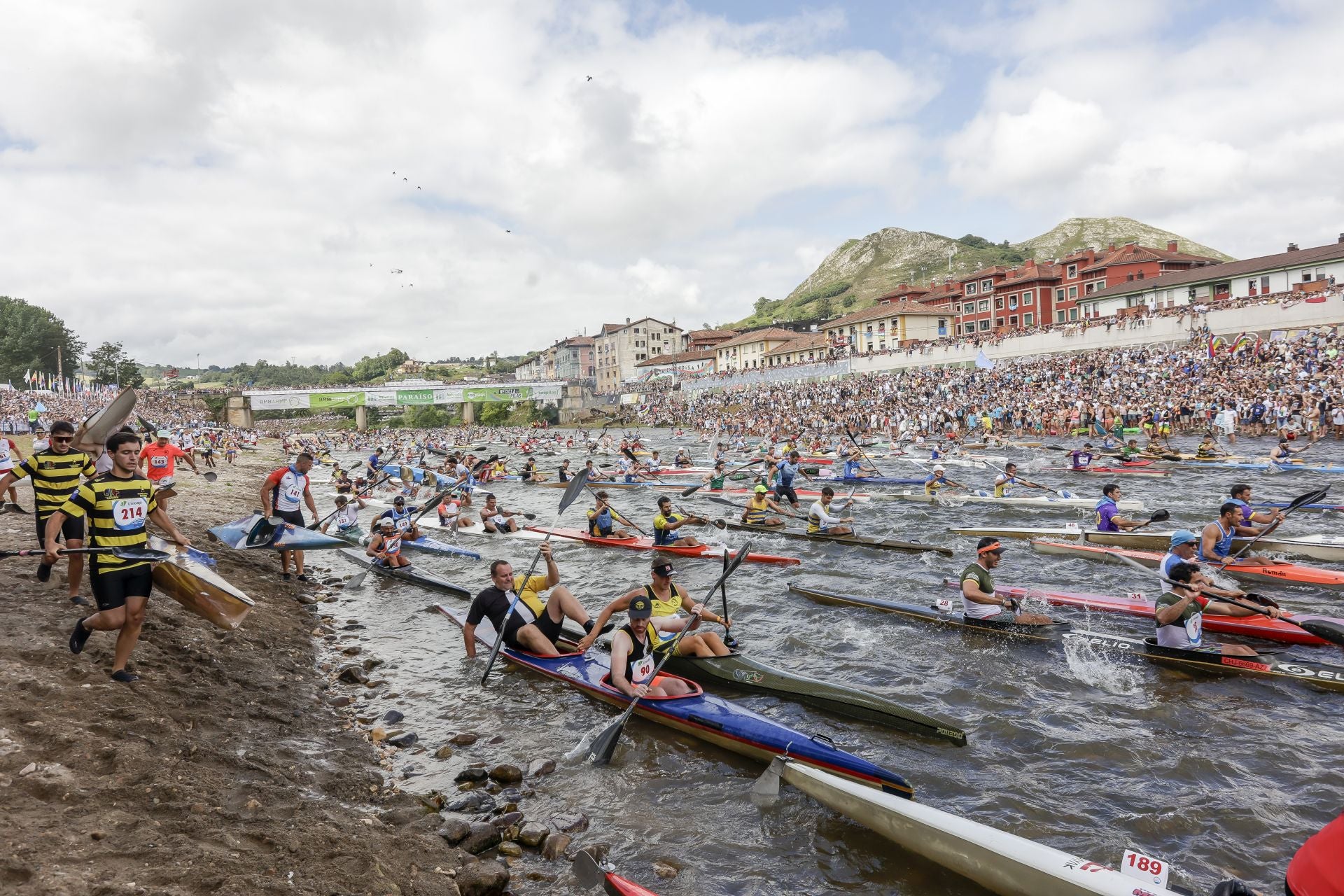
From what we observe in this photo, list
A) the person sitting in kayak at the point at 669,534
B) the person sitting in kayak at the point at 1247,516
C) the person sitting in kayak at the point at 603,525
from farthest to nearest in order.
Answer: the person sitting in kayak at the point at 603,525
the person sitting in kayak at the point at 669,534
the person sitting in kayak at the point at 1247,516

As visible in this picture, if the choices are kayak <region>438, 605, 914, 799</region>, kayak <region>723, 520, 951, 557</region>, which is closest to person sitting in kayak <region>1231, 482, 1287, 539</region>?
kayak <region>723, 520, 951, 557</region>

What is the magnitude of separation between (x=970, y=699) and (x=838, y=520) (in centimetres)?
853

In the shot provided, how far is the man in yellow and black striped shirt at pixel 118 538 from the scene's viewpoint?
6.01m

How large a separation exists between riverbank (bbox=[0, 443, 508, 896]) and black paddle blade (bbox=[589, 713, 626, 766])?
66.3 inches

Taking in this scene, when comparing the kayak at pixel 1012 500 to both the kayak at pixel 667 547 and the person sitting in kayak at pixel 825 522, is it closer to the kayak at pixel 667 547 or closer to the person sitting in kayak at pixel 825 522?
the person sitting in kayak at pixel 825 522

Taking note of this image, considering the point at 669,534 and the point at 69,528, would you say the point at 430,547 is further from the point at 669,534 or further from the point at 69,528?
the point at 69,528

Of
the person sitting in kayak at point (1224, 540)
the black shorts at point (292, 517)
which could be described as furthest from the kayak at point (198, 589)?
the person sitting in kayak at point (1224, 540)

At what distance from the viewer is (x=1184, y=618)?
855 cm

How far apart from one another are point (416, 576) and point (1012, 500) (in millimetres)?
15441

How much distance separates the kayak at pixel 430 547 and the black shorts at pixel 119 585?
10.8 metres

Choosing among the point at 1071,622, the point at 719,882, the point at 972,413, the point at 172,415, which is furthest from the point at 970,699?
the point at 172,415

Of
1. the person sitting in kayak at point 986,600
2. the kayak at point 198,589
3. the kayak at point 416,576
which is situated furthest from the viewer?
the kayak at point 416,576

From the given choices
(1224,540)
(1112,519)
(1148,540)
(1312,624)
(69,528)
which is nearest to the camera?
(69,528)

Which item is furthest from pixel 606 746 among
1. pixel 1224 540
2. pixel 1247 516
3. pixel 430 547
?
pixel 430 547
